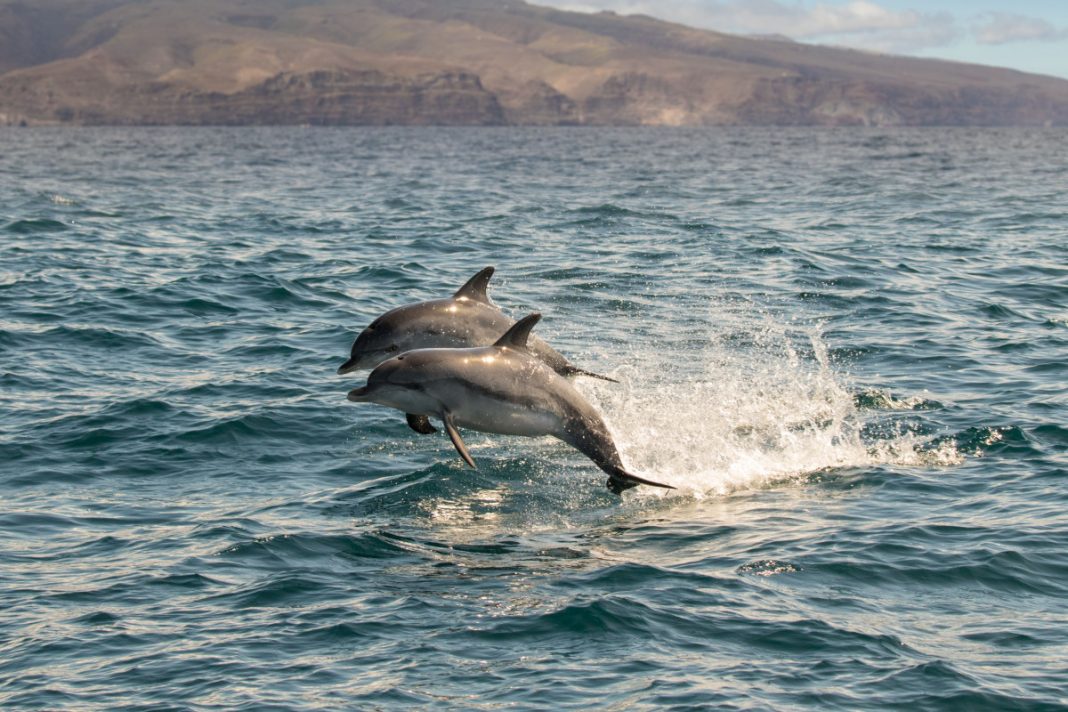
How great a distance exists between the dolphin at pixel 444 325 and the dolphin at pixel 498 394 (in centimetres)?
133

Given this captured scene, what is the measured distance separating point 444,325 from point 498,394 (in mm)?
1940

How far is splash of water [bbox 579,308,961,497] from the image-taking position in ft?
45.7

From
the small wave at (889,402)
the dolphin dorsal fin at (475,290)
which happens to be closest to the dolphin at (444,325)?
the dolphin dorsal fin at (475,290)

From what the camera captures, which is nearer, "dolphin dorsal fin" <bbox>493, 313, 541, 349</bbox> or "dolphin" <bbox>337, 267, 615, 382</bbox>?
"dolphin dorsal fin" <bbox>493, 313, 541, 349</bbox>

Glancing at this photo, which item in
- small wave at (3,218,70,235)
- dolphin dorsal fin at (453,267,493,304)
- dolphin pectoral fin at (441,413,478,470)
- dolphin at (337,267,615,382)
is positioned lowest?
small wave at (3,218,70,235)

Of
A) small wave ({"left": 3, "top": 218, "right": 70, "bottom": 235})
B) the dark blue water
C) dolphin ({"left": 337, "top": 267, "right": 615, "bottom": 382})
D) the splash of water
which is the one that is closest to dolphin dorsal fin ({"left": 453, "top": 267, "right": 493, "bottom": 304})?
dolphin ({"left": 337, "top": 267, "right": 615, "bottom": 382})

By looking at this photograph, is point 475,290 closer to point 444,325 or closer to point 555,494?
point 444,325

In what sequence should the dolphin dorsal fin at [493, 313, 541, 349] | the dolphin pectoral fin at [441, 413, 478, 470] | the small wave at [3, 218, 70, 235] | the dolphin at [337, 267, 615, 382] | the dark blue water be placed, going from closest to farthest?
the dark blue water < the dolphin pectoral fin at [441, 413, 478, 470] < the dolphin dorsal fin at [493, 313, 541, 349] < the dolphin at [337, 267, 615, 382] < the small wave at [3, 218, 70, 235]

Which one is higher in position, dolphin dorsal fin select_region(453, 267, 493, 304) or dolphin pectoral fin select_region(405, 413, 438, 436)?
dolphin dorsal fin select_region(453, 267, 493, 304)

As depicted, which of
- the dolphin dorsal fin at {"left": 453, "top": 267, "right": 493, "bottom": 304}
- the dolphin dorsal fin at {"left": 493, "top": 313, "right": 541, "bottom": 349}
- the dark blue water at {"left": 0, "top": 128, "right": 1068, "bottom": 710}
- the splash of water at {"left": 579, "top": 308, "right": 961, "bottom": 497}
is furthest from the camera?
the splash of water at {"left": 579, "top": 308, "right": 961, "bottom": 497}

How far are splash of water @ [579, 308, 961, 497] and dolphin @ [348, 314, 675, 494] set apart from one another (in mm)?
1643

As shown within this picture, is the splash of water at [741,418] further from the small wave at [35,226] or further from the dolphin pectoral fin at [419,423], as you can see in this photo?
the small wave at [35,226]

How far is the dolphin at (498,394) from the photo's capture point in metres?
11.7

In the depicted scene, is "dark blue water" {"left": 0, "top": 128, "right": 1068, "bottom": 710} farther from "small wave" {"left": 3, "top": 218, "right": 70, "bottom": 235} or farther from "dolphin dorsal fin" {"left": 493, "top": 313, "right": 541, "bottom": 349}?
"small wave" {"left": 3, "top": 218, "right": 70, "bottom": 235}
